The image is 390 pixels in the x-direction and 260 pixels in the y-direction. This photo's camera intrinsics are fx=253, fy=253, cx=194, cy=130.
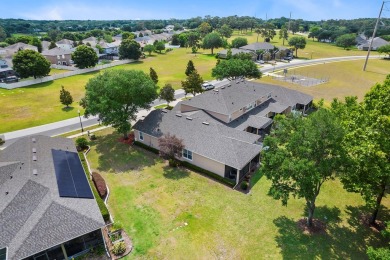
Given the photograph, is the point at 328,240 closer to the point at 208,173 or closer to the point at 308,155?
the point at 308,155

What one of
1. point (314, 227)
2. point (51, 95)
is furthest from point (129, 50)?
point (314, 227)

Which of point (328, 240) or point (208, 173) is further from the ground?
point (208, 173)

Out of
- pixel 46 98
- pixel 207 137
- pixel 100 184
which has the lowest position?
pixel 46 98

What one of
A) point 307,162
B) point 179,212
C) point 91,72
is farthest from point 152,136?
point 91,72

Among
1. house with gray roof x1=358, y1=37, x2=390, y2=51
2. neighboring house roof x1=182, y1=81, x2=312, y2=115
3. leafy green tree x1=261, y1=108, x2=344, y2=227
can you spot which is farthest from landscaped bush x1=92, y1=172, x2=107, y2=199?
house with gray roof x1=358, y1=37, x2=390, y2=51

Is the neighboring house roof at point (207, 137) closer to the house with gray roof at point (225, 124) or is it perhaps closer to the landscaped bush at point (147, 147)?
the house with gray roof at point (225, 124)

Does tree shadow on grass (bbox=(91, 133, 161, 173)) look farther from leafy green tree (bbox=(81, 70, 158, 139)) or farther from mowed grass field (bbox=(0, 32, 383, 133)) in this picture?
mowed grass field (bbox=(0, 32, 383, 133))
